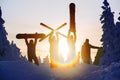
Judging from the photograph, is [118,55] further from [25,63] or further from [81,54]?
[25,63]

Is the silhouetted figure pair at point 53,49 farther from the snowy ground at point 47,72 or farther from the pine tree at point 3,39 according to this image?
the pine tree at point 3,39

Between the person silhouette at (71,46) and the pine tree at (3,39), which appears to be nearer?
A: the person silhouette at (71,46)

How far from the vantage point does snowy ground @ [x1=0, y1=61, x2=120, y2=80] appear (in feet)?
71.5

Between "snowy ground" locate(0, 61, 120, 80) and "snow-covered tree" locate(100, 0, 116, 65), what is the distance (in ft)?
77.1

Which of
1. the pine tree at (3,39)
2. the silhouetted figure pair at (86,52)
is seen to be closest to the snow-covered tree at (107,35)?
the silhouetted figure pair at (86,52)

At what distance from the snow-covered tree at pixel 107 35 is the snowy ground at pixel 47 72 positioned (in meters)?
23.5

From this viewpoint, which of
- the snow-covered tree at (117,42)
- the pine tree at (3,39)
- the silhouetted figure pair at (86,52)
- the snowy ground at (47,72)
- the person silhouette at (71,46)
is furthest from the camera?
the pine tree at (3,39)

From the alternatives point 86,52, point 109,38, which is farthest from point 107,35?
point 86,52

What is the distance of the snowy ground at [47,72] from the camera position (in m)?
21.8

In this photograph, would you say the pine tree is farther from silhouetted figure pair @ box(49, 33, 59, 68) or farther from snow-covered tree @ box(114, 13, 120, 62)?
silhouetted figure pair @ box(49, 33, 59, 68)

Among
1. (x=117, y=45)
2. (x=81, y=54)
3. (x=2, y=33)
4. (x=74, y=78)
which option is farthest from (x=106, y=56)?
(x=74, y=78)

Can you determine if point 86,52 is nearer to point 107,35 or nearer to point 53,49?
point 53,49

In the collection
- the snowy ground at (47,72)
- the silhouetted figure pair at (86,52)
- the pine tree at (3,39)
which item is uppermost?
the pine tree at (3,39)

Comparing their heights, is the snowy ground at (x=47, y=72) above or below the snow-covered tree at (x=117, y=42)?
below
